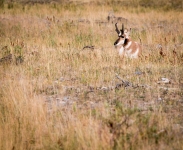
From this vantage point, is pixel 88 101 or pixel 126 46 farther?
pixel 126 46

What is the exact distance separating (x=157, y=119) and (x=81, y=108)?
1.24 metres

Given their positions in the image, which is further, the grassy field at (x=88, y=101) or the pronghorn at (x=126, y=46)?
the pronghorn at (x=126, y=46)

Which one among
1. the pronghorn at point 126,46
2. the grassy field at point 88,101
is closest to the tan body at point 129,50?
the pronghorn at point 126,46

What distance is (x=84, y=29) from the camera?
1312cm

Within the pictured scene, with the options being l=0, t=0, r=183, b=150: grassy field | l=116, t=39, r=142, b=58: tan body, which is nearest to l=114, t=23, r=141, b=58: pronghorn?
l=116, t=39, r=142, b=58: tan body

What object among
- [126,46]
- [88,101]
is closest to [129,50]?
[126,46]

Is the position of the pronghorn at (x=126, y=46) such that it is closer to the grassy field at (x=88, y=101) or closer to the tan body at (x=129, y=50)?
the tan body at (x=129, y=50)

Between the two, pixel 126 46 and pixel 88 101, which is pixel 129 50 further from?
pixel 88 101

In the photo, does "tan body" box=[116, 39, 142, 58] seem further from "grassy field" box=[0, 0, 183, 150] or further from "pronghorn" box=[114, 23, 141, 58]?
"grassy field" box=[0, 0, 183, 150]

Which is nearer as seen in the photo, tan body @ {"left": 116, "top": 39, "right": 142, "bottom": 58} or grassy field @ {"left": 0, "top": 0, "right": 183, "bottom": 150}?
grassy field @ {"left": 0, "top": 0, "right": 183, "bottom": 150}

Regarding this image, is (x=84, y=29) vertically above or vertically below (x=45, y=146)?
above

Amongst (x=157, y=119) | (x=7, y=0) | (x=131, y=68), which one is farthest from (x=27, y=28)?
(x=7, y=0)

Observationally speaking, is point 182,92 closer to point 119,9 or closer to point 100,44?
point 100,44

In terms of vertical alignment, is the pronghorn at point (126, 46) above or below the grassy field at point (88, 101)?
above
